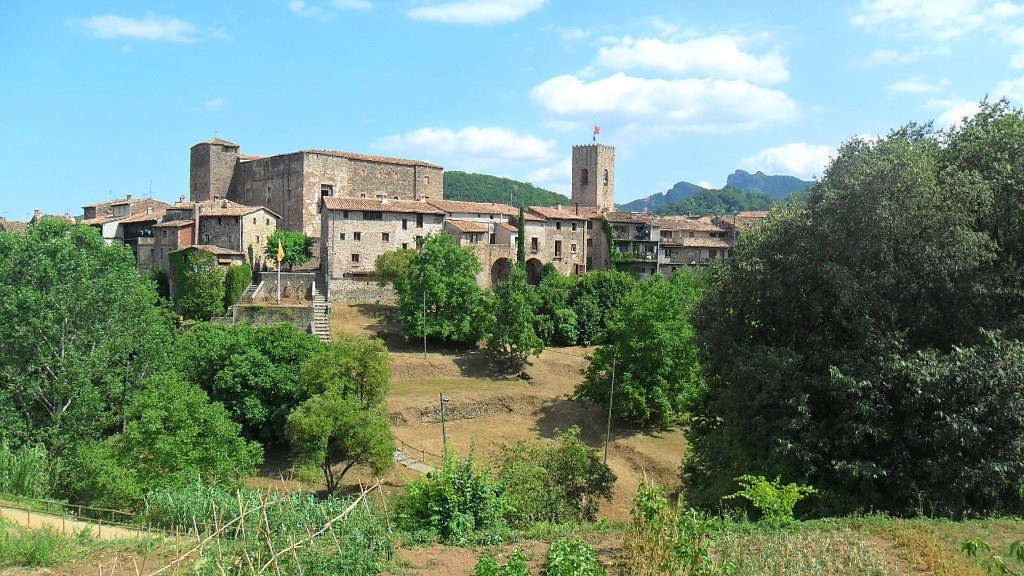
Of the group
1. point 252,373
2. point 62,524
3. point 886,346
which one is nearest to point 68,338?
point 252,373

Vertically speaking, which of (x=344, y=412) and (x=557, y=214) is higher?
(x=557, y=214)

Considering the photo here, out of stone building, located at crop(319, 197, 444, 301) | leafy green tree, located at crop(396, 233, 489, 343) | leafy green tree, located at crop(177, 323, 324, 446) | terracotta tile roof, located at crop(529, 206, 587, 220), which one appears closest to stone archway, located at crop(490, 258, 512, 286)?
stone building, located at crop(319, 197, 444, 301)

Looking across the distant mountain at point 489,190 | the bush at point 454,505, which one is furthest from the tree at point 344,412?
the distant mountain at point 489,190

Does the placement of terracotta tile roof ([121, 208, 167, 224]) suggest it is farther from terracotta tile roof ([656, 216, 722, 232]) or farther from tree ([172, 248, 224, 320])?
terracotta tile roof ([656, 216, 722, 232])

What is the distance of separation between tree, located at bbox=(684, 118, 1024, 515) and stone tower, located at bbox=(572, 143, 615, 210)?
57923mm

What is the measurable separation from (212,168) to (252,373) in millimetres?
37795

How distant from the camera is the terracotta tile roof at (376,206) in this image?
160 feet

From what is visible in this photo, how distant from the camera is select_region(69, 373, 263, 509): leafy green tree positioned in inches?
765

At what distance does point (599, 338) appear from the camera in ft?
147

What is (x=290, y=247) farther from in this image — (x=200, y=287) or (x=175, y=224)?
(x=200, y=287)

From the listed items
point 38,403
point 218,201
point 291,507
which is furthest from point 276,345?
point 218,201

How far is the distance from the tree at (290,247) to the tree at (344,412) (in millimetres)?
23846

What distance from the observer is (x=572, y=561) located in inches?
407

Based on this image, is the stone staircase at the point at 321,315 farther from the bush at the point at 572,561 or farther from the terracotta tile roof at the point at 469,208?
the bush at the point at 572,561
